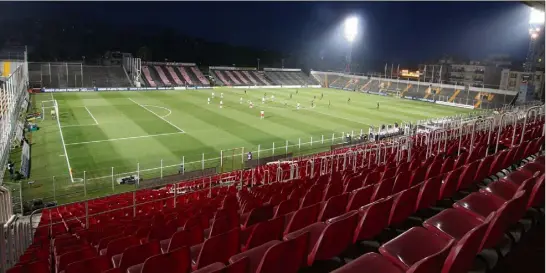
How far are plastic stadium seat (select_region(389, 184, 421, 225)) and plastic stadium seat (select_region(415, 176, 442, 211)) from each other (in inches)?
12.9

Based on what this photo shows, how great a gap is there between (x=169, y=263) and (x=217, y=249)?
61 cm

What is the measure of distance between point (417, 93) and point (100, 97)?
45.4m

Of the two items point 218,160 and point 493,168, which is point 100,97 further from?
point 493,168

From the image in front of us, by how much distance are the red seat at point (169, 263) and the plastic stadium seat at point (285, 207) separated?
2540 mm

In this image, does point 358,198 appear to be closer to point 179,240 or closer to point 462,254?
point 179,240

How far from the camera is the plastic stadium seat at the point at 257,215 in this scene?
567 centimetres

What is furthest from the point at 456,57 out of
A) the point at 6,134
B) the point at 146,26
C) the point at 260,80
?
the point at 6,134

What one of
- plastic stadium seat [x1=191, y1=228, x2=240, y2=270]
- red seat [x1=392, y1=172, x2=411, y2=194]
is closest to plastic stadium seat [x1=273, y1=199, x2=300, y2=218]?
red seat [x1=392, y1=172, x2=411, y2=194]

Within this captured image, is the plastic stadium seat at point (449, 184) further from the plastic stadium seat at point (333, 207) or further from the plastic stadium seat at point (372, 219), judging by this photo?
the plastic stadium seat at point (372, 219)

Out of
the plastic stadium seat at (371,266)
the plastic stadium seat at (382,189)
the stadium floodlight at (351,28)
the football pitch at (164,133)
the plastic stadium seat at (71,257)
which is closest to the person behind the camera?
the plastic stadium seat at (371,266)

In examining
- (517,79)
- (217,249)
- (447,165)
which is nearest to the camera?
(217,249)

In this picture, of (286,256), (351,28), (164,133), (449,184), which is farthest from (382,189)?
(351,28)

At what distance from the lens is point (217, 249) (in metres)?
3.72

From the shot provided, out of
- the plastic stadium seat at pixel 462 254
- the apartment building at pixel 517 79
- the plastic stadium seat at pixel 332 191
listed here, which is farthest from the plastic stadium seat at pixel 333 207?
the apartment building at pixel 517 79
